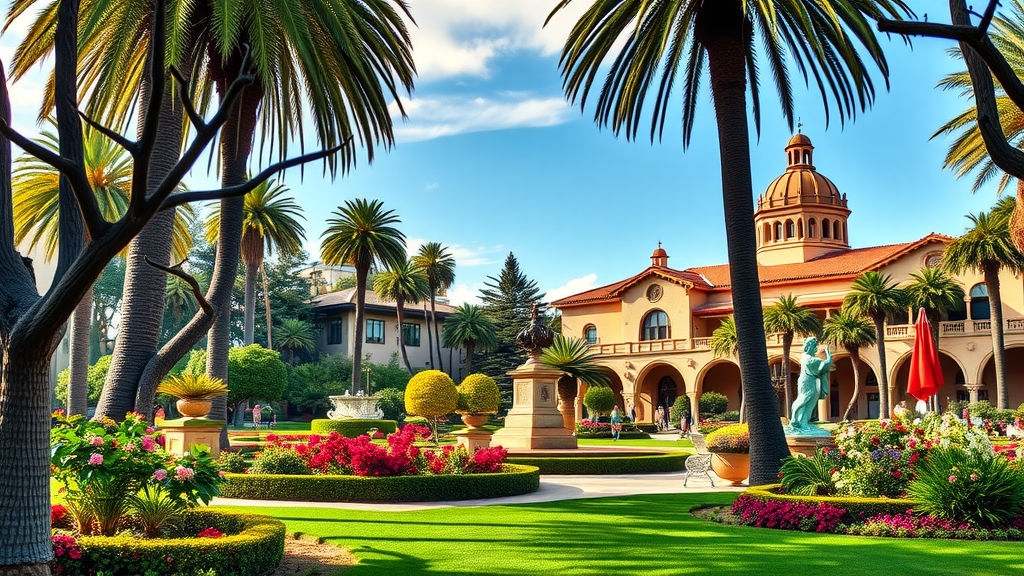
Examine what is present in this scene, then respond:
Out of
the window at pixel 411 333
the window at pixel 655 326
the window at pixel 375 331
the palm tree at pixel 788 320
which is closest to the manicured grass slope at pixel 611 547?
the palm tree at pixel 788 320

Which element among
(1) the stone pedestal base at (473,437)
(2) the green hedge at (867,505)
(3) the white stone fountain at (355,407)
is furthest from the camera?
(3) the white stone fountain at (355,407)

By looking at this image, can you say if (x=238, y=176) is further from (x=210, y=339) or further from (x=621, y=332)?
(x=621, y=332)

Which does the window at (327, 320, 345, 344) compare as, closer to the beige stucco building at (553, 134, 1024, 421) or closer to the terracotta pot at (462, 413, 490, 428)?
the beige stucco building at (553, 134, 1024, 421)

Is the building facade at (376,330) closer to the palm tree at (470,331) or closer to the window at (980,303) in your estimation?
the palm tree at (470,331)

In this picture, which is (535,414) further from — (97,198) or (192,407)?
(97,198)

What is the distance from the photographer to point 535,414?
2295cm

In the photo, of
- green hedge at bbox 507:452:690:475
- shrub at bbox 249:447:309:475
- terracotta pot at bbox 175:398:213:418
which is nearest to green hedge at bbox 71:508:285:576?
shrub at bbox 249:447:309:475

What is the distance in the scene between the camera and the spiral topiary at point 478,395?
23.4 metres

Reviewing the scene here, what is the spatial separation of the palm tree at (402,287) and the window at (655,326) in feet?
52.5

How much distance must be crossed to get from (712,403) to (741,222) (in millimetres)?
37962

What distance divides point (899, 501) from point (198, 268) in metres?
71.8

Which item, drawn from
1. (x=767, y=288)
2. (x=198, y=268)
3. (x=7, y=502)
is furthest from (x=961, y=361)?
(x=198, y=268)

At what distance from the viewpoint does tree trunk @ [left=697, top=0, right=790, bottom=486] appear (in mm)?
14359

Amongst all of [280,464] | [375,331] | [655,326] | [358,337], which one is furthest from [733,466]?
[375,331]
